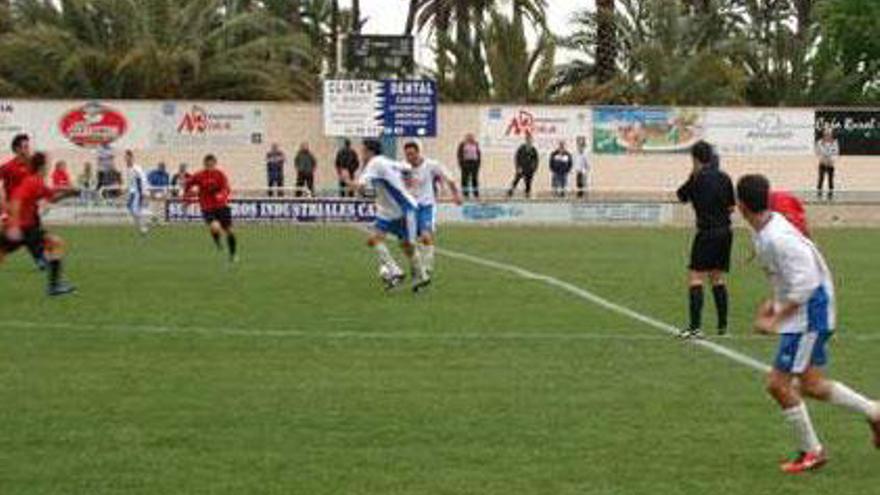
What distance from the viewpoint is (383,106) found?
43781 millimetres

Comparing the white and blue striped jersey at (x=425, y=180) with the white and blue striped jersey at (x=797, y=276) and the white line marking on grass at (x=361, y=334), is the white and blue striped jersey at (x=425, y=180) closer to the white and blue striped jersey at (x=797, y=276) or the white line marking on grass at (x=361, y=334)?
the white line marking on grass at (x=361, y=334)

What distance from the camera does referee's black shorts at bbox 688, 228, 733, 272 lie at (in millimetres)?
15719

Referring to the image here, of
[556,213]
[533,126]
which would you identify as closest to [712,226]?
[556,213]

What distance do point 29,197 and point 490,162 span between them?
1135 inches

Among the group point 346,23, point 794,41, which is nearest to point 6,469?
point 794,41

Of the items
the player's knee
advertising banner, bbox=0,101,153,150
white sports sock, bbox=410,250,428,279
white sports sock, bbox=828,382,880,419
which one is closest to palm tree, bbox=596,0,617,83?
advertising banner, bbox=0,101,153,150

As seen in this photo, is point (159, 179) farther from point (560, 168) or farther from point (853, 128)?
point (853, 128)

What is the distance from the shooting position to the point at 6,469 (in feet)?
28.2

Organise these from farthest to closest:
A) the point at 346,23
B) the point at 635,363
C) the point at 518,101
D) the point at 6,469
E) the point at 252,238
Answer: the point at 346,23, the point at 518,101, the point at 252,238, the point at 635,363, the point at 6,469

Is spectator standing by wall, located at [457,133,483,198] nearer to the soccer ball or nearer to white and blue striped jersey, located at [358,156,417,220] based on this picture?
white and blue striped jersey, located at [358,156,417,220]

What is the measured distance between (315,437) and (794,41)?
1971 inches

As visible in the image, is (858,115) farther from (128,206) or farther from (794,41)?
(128,206)

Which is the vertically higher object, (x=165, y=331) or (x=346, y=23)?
(x=346, y=23)

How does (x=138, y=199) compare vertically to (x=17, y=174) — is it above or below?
below
